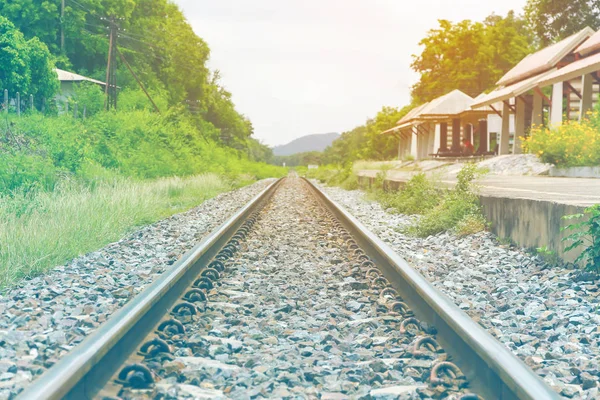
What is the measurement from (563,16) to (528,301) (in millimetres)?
Result: 44213

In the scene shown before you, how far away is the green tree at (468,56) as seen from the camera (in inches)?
2318

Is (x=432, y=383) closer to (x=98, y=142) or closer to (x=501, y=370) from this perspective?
(x=501, y=370)

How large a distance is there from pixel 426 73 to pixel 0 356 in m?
62.5

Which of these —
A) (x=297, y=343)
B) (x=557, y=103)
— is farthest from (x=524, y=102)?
(x=297, y=343)

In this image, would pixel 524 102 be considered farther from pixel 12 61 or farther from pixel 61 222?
pixel 61 222

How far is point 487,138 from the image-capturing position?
40.1 m

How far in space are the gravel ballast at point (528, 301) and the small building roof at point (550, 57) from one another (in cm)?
1879

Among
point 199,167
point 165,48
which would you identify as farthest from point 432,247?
point 165,48

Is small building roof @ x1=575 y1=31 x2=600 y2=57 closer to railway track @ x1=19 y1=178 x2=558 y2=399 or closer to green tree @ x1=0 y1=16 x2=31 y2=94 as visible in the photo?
railway track @ x1=19 y1=178 x2=558 y2=399

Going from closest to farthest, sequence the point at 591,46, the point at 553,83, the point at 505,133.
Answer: the point at 553,83
the point at 591,46
the point at 505,133

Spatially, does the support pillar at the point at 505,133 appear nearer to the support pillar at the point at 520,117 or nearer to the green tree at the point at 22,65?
the support pillar at the point at 520,117

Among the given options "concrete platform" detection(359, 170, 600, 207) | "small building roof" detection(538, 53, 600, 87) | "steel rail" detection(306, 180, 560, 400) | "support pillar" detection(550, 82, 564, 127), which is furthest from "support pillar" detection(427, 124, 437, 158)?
"steel rail" detection(306, 180, 560, 400)

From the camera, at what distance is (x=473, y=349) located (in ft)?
10.2

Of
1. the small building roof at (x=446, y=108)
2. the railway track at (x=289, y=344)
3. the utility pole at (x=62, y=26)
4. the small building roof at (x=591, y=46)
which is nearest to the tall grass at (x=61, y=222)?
the railway track at (x=289, y=344)
